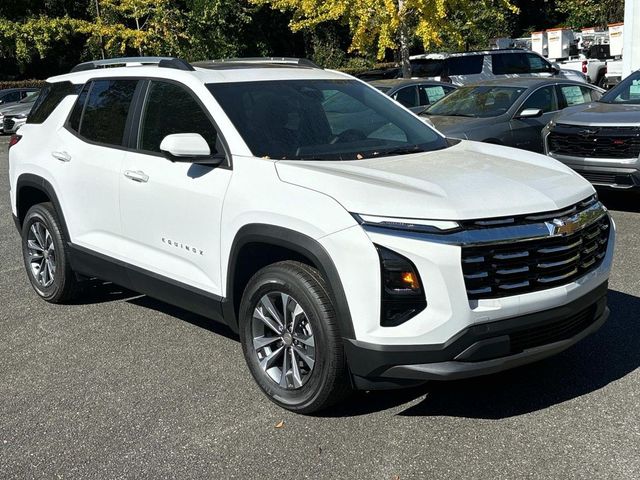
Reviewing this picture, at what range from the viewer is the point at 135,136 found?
5.08 m

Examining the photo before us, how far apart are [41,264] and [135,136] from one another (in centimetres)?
171

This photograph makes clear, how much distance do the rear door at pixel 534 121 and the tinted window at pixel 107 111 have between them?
638cm

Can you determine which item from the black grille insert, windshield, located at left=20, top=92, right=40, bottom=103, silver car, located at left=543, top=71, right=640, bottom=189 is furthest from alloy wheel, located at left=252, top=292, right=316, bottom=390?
windshield, located at left=20, top=92, right=40, bottom=103

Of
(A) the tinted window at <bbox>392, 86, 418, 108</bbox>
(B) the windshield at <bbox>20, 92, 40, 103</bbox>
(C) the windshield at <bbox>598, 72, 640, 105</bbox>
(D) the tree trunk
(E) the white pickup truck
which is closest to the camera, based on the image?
(C) the windshield at <bbox>598, 72, 640, 105</bbox>

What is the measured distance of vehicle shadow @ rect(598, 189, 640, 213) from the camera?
9.28 meters

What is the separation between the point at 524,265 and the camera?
12.2 ft

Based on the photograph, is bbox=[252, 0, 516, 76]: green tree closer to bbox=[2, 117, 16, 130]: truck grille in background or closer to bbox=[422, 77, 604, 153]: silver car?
bbox=[2, 117, 16, 130]: truck grille in background

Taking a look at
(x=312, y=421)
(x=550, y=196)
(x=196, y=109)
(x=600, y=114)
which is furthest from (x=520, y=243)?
(x=600, y=114)

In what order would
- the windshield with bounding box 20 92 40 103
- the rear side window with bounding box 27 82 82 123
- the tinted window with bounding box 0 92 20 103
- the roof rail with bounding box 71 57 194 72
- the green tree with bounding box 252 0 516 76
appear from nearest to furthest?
the roof rail with bounding box 71 57 194 72 < the rear side window with bounding box 27 82 82 123 < the green tree with bounding box 252 0 516 76 < the windshield with bounding box 20 92 40 103 < the tinted window with bounding box 0 92 20 103

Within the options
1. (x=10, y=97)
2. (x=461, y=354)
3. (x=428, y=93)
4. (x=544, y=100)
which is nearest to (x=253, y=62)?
(x=461, y=354)

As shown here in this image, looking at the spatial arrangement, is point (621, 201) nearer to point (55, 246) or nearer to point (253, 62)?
point (253, 62)

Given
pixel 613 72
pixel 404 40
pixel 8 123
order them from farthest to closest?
pixel 8 123 < pixel 613 72 < pixel 404 40

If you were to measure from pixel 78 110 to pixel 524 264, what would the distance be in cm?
355

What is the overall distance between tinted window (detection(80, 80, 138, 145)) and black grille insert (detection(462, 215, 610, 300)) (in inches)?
106
